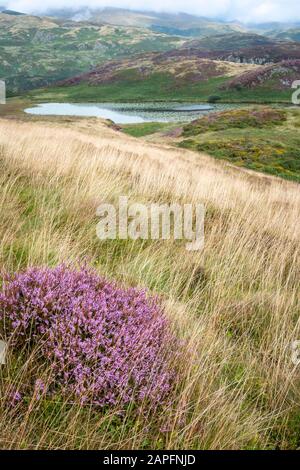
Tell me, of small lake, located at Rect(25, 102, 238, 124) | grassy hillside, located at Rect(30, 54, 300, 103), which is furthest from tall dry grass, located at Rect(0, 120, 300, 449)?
grassy hillside, located at Rect(30, 54, 300, 103)

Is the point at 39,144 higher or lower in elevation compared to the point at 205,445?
higher

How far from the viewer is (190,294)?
4.48 meters

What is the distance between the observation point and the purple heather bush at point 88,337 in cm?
248

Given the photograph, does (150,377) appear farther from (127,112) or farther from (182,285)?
(127,112)

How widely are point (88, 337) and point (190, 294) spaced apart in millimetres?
1926

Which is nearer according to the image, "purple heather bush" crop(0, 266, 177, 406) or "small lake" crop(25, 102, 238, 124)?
Result: "purple heather bush" crop(0, 266, 177, 406)

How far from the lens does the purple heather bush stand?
2.48 metres

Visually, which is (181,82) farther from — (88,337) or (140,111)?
(88,337)

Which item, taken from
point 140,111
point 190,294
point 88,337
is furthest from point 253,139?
point 140,111

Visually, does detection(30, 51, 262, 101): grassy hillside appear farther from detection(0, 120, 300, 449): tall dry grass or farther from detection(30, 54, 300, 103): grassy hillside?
detection(0, 120, 300, 449): tall dry grass

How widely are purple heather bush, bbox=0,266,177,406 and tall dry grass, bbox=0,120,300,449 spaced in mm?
135

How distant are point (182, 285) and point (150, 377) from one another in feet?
7.03

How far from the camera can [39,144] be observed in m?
9.86

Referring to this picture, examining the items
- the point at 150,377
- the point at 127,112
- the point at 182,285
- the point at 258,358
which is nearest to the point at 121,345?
the point at 150,377
